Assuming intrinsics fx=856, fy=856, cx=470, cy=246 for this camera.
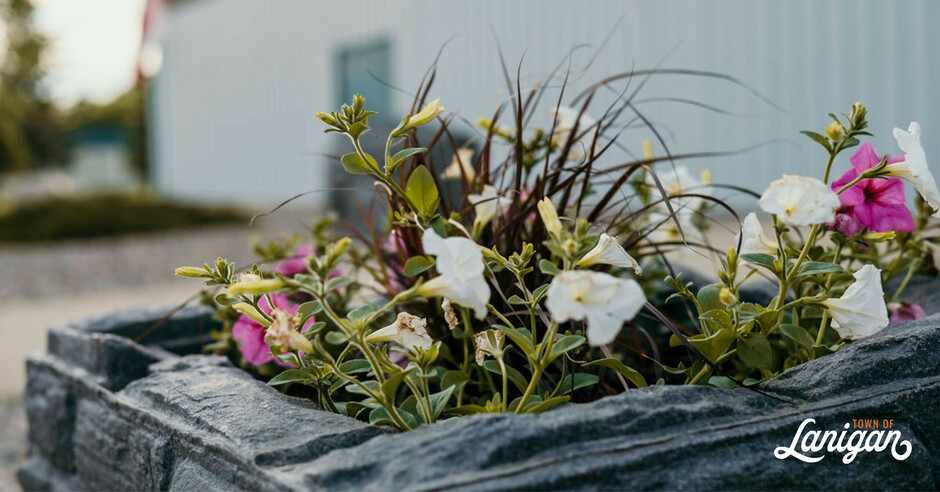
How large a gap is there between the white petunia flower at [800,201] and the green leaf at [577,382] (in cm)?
29

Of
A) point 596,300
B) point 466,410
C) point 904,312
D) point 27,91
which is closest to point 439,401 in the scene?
point 466,410

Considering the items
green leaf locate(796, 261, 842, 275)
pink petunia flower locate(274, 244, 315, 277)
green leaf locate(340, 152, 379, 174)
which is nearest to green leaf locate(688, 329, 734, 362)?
green leaf locate(796, 261, 842, 275)

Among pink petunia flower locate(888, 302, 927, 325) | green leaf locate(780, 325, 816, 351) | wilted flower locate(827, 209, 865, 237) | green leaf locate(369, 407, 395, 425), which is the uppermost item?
wilted flower locate(827, 209, 865, 237)

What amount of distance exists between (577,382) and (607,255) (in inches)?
7.3

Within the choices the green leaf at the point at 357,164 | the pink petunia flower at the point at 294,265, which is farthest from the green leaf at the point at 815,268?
the pink petunia flower at the point at 294,265

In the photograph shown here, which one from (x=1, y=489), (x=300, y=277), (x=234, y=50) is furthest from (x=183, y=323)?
(x=234, y=50)

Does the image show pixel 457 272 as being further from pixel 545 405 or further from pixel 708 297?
pixel 708 297

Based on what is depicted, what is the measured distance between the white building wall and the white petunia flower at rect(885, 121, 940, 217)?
0.97 metres

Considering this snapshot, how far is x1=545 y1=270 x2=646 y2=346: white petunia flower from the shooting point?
0.75 m

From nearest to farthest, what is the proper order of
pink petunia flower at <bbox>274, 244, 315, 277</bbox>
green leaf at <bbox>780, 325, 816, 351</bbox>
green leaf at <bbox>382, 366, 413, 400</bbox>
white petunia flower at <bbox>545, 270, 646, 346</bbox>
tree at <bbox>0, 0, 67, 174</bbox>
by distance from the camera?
white petunia flower at <bbox>545, 270, 646, 346</bbox>
green leaf at <bbox>382, 366, 413, 400</bbox>
green leaf at <bbox>780, 325, 816, 351</bbox>
pink petunia flower at <bbox>274, 244, 315, 277</bbox>
tree at <bbox>0, 0, 67, 174</bbox>

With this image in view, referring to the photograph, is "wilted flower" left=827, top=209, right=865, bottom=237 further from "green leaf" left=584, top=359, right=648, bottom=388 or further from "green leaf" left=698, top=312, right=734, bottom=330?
"green leaf" left=584, top=359, right=648, bottom=388

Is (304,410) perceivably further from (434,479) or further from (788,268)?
(788,268)

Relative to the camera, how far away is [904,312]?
1.37 meters

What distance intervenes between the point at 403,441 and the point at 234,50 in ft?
37.2
